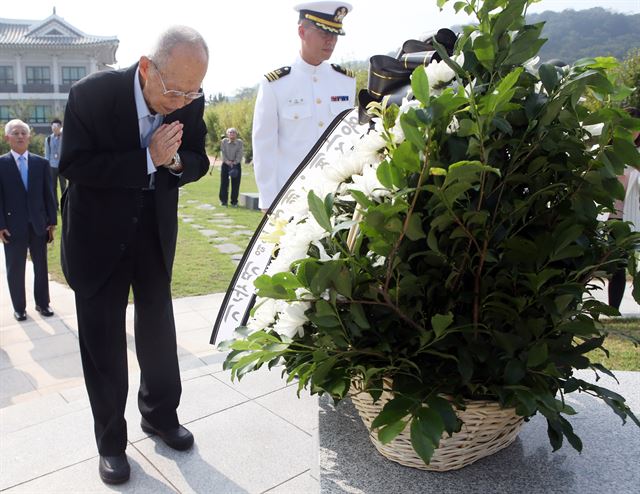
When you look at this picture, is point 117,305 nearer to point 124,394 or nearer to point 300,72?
point 124,394

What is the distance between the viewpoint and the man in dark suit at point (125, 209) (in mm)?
2129

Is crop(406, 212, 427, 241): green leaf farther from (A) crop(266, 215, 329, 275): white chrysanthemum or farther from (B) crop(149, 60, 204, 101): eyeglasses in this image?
(B) crop(149, 60, 204, 101): eyeglasses

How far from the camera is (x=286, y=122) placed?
3.70 meters

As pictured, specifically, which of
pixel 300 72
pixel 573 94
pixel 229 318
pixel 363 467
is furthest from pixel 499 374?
pixel 300 72

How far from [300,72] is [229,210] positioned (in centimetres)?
1116

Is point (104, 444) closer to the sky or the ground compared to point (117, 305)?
closer to the ground

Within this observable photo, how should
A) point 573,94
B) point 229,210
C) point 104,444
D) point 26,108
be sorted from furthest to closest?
1. point 26,108
2. point 229,210
3. point 104,444
4. point 573,94

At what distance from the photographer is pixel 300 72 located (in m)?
3.72

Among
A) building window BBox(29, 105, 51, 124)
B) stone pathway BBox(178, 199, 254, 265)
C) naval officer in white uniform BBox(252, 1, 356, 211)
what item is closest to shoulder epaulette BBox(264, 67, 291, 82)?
naval officer in white uniform BBox(252, 1, 356, 211)

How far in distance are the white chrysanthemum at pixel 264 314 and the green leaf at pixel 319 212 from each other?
0.97 feet

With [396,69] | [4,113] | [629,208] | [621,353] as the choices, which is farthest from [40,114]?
[396,69]

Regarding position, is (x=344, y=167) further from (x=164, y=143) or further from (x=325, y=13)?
(x=325, y=13)

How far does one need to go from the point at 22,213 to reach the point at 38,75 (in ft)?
157

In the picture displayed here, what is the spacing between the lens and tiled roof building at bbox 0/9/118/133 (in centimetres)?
4531
